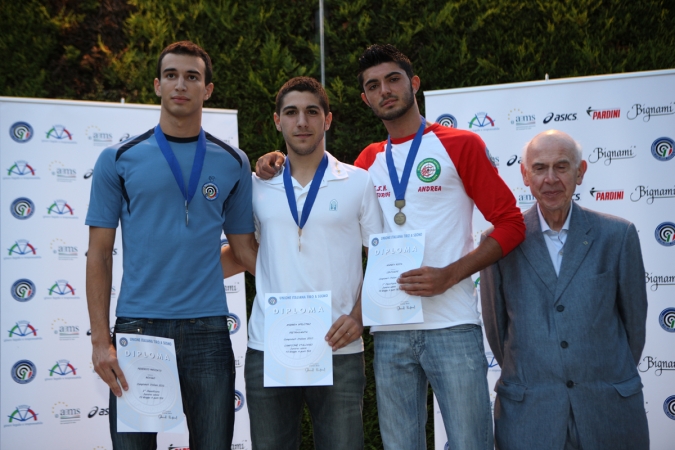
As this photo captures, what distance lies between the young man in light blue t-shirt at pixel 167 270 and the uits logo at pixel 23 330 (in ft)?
7.69

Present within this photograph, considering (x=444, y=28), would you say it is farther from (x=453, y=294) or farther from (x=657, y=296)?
(x=453, y=294)

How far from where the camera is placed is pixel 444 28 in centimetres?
535

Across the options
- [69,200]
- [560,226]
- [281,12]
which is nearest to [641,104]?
[560,226]

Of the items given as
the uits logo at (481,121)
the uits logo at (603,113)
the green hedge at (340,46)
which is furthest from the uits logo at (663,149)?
the uits logo at (481,121)

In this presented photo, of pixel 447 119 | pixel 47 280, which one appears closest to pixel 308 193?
pixel 447 119

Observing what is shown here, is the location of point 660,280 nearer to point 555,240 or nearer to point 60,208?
point 555,240

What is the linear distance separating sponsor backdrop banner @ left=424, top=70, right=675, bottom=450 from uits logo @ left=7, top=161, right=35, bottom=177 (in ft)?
10.8

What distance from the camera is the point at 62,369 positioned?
4.41 meters

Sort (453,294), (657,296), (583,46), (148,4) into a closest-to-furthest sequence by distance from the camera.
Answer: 1. (453,294)
2. (657,296)
3. (583,46)
4. (148,4)

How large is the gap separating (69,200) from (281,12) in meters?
2.51

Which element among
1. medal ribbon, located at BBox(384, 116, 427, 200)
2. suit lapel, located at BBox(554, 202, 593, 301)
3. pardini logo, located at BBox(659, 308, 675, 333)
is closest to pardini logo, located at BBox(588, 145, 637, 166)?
pardini logo, located at BBox(659, 308, 675, 333)

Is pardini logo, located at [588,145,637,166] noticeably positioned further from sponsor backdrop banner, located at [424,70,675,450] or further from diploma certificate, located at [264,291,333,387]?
diploma certificate, located at [264,291,333,387]

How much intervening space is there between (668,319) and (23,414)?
4.66 meters

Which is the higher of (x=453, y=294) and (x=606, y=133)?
(x=606, y=133)
